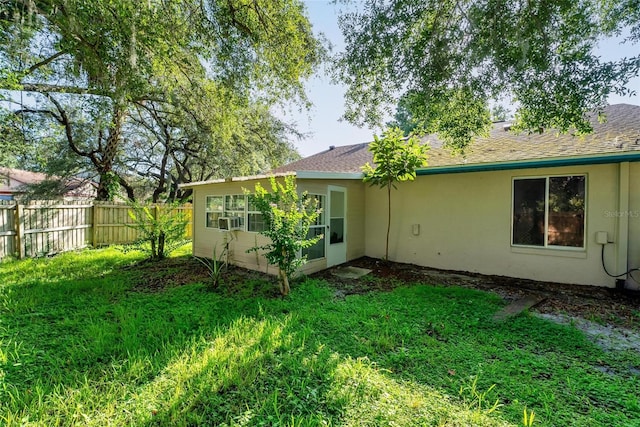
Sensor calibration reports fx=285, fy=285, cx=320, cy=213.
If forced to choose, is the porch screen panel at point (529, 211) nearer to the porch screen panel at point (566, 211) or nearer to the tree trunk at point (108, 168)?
the porch screen panel at point (566, 211)

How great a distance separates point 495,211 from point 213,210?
6.94 m

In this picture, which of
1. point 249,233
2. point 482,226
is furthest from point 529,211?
point 249,233

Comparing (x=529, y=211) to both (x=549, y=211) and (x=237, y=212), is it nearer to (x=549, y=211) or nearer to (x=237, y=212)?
(x=549, y=211)

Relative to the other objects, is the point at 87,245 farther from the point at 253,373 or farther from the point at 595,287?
the point at 595,287

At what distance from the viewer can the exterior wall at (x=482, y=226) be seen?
5.15 meters

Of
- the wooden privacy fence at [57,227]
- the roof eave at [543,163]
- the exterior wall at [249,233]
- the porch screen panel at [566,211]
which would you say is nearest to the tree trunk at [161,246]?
the exterior wall at [249,233]

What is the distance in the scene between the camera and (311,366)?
9.14 ft

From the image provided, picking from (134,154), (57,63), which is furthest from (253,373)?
(134,154)

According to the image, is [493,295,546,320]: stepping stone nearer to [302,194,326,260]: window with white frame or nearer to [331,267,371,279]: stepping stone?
[331,267,371,279]: stepping stone

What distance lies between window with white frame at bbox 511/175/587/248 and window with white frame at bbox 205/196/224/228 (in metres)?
6.93

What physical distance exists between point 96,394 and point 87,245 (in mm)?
9032

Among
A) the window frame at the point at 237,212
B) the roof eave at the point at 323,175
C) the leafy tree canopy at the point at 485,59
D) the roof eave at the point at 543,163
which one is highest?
the leafy tree canopy at the point at 485,59

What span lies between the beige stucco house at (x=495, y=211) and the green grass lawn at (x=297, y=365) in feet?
6.87

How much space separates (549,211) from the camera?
5625mm
